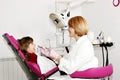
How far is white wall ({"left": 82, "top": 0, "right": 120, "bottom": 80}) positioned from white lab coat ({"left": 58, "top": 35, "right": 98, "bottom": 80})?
1.26 metres

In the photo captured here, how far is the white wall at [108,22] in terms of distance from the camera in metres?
3.31

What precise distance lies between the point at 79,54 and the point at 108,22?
1510 mm

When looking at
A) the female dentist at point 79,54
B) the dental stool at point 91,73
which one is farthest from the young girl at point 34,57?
the dental stool at point 91,73

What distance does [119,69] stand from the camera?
3332 millimetres

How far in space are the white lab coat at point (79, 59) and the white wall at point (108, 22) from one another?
126 cm

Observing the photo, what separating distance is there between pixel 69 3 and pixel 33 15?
0.58 m

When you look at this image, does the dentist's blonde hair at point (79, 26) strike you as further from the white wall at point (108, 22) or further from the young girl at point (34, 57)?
the white wall at point (108, 22)

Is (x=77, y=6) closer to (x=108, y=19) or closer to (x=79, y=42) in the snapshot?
(x=108, y=19)

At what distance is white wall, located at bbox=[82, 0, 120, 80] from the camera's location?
3.31m

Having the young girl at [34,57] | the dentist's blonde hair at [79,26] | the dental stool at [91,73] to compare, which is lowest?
the dental stool at [91,73]

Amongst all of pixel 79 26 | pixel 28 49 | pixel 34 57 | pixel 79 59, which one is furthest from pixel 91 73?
pixel 28 49

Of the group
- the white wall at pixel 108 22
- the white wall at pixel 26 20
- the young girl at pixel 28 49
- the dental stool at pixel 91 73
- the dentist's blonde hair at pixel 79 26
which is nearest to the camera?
the dental stool at pixel 91 73

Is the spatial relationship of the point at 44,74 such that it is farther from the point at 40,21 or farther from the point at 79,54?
the point at 40,21

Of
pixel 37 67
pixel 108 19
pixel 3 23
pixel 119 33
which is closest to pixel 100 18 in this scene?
pixel 108 19
